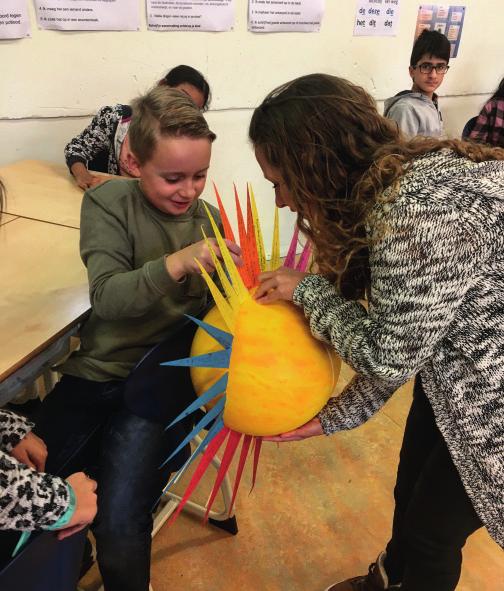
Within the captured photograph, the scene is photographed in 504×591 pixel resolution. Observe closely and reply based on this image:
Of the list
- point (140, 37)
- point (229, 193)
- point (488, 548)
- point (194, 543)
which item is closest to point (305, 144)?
point (194, 543)

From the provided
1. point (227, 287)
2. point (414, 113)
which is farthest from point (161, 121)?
point (414, 113)

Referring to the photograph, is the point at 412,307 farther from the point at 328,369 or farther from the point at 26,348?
the point at 26,348

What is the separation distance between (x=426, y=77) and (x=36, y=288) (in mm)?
2406

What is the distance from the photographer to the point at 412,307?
2.53ft

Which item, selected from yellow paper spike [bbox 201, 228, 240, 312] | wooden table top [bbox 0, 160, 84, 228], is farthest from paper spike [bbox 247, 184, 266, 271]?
wooden table top [bbox 0, 160, 84, 228]

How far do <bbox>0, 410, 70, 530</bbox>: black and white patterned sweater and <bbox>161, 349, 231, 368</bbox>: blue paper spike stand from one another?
0.91ft

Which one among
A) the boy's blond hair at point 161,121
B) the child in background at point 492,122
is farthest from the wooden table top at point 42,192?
the child in background at point 492,122

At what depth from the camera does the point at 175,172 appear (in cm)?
113

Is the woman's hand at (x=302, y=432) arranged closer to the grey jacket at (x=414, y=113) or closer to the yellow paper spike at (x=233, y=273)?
the yellow paper spike at (x=233, y=273)

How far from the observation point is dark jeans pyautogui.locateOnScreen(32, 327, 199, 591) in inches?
42.0

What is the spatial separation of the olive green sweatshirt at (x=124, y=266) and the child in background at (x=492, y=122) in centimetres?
249

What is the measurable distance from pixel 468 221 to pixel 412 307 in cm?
15

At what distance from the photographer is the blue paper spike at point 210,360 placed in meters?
0.91

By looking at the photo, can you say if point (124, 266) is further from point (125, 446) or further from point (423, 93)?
point (423, 93)
